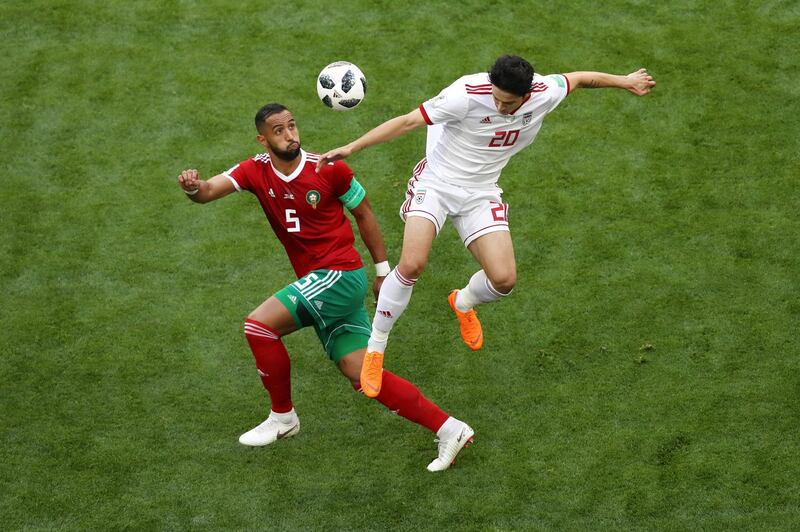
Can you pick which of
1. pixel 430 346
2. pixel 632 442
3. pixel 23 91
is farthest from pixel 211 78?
pixel 632 442

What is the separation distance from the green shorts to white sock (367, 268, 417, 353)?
0.85 ft

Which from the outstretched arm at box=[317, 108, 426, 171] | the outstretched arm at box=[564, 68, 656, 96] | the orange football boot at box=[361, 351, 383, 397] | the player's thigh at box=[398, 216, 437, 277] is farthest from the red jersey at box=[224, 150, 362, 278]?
the outstretched arm at box=[564, 68, 656, 96]

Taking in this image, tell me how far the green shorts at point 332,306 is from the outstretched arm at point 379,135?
3.16 feet

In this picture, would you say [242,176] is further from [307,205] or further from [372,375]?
[372,375]

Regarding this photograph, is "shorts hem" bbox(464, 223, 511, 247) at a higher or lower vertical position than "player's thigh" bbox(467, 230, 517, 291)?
higher

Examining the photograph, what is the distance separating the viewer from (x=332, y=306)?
8797 millimetres

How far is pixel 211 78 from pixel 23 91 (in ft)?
7.30

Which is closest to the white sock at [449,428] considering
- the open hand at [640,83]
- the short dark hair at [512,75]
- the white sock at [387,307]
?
the white sock at [387,307]

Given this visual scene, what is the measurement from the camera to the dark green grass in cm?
879

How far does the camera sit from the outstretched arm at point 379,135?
323 inches

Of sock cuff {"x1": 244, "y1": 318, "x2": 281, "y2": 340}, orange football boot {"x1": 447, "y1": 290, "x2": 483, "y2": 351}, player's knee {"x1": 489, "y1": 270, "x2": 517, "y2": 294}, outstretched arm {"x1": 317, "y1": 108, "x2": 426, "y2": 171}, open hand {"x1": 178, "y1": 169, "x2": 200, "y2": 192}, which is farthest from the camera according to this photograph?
orange football boot {"x1": 447, "y1": 290, "x2": 483, "y2": 351}

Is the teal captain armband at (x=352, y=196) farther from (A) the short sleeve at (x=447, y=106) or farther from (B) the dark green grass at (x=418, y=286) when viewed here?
(B) the dark green grass at (x=418, y=286)

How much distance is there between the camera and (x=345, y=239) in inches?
356

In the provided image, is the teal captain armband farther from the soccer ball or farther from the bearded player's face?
the soccer ball
